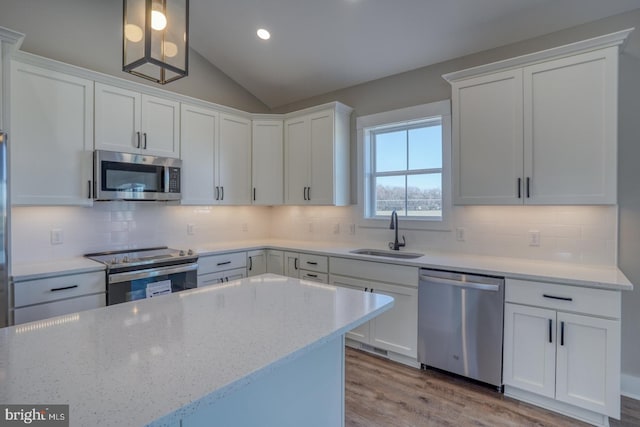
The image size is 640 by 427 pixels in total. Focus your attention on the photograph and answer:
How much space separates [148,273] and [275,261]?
53.4 inches

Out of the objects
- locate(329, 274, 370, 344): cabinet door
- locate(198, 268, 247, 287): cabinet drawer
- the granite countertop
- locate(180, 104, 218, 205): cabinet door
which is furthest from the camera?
locate(180, 104, 218, 205): cabinet door

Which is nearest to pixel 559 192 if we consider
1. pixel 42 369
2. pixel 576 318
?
pixel 576 318

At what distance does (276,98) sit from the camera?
14.6ft

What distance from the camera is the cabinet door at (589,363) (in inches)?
79.1

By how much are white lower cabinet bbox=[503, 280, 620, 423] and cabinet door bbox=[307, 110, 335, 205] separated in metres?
1.99

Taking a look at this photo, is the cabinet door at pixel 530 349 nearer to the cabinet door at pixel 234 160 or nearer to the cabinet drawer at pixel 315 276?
the cabinet drawer at pixel 315 276

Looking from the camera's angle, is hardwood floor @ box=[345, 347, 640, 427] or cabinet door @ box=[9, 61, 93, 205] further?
cabinet door @ box=[9, 61, 93, 205]

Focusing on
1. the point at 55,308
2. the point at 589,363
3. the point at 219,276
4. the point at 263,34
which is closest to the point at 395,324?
the point at 589,363

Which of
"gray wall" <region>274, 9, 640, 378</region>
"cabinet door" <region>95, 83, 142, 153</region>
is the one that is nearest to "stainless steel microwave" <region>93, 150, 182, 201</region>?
"cabinet door" <region>95, 83, 142, 153</region>

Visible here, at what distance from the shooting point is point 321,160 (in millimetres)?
3713

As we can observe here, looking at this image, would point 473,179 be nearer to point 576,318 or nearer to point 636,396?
point 576,318

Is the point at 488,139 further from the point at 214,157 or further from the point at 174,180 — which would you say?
the point at 174,180

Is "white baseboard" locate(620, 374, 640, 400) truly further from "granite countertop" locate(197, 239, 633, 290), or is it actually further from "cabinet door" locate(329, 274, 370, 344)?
"cabinet door" locate(329, 274, 370, 344)

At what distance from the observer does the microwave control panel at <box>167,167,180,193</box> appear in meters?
3.27
